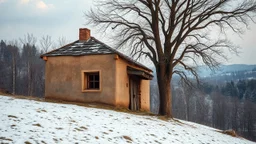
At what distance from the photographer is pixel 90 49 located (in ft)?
63.1

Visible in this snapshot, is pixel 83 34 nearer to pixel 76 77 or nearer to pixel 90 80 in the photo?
pixel 76 77

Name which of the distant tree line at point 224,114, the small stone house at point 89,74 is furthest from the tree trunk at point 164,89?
the distant tree line at point 224,114

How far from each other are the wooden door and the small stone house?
0.50 meters

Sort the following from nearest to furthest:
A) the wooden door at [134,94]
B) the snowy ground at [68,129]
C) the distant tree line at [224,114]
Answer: the snowy ground at [68,129] → the wooden door at [134,94] → the distant tree line at [224,114]

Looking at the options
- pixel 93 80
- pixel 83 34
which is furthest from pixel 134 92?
pixel 83 34

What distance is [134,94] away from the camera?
21.9 m

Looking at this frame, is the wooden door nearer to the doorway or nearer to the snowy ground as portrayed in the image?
the doorway

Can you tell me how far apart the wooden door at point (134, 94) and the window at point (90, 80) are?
3.31 metres

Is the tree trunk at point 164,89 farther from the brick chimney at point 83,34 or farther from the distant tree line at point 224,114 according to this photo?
the distant tree line at point 224,114

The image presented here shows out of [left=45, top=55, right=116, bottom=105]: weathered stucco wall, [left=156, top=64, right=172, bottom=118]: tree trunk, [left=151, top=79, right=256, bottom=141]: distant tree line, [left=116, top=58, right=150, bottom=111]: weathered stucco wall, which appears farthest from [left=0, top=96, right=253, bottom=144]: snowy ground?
[left=151, top=79, right=256, bottom=141]: distant tree line

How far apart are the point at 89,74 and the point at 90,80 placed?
443mm

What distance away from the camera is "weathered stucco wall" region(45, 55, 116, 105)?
18.0m

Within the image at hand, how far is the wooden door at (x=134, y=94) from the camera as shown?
21.2 m

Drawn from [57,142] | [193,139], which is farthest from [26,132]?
[193,139]
